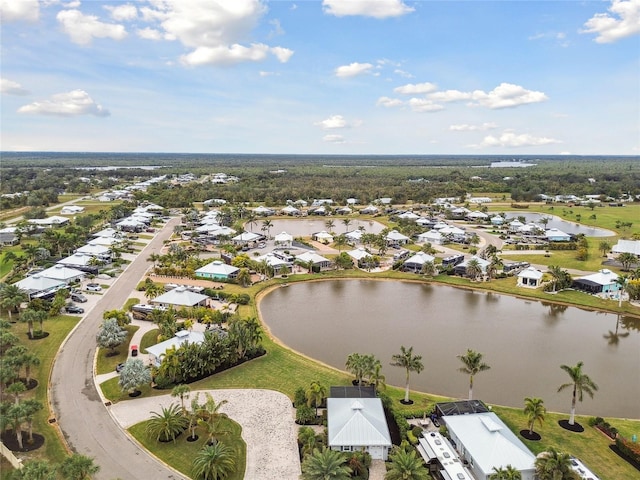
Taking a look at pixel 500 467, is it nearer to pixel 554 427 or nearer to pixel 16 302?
pixel 554 427

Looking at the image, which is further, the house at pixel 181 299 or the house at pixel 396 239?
the house at pixel 396 239

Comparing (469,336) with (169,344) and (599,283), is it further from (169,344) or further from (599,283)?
(169,344)

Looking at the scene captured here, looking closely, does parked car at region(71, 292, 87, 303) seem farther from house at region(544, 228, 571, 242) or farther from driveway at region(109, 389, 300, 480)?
house at region(544, 228, 571, 242)

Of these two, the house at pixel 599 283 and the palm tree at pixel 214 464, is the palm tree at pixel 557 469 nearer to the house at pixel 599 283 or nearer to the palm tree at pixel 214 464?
the palm tree at pixel 214 464

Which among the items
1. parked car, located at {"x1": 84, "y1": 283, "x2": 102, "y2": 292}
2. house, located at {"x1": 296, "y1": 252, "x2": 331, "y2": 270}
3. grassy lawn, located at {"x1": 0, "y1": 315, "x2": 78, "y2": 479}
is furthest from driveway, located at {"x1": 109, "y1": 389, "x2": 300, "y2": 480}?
house, located at {"x1": 296, "y1": 252, "x2": 331, "y2": 270}

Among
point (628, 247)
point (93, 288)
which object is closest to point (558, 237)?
point (628, 247)

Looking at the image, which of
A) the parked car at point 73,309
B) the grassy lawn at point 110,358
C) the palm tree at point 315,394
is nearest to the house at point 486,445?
the palm tree at point 315,394
